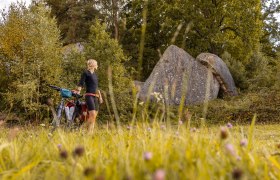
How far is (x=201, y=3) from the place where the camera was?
24.4m

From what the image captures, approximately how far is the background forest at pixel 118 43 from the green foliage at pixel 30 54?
0.04 m

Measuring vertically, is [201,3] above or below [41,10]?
above

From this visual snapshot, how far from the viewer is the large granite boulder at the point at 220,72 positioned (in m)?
19.9

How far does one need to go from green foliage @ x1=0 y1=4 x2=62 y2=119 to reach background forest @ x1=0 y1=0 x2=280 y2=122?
0.04m

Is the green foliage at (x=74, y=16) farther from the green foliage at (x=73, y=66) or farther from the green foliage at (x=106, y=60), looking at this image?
the green foliage at (x=73, y=66)

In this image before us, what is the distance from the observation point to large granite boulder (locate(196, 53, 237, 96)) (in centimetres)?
1991

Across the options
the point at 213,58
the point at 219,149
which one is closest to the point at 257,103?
the point at 213,58

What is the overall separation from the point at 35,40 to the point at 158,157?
16.1m

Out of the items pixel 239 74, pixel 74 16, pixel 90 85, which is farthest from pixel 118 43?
pixel 90 85

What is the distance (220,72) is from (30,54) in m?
9.63

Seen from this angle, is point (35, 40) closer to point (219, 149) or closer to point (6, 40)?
point (6, 40)

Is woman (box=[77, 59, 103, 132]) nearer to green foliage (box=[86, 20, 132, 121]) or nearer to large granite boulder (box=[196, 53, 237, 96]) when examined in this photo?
green foliage (box=[86, 20, 132, 121])

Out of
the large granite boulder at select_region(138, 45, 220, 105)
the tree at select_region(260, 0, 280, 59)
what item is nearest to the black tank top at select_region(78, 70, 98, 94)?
the large granite boulder at select_region(138, 45, 220, 105)

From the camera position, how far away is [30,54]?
17391mm
